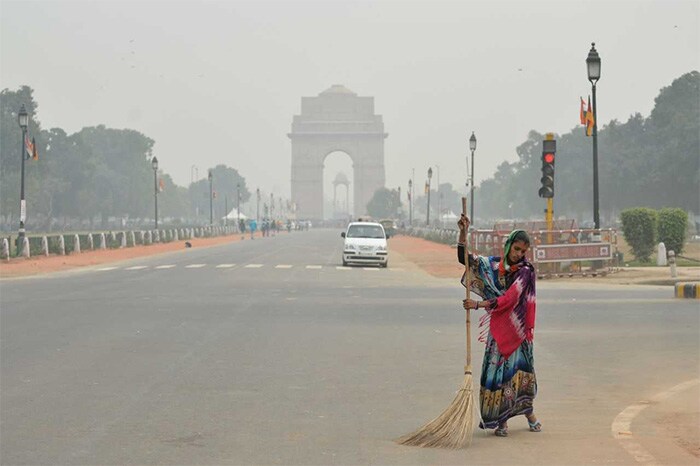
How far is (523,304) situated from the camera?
8711 millimetres

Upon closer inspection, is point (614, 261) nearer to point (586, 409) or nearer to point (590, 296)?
point (590, 296)

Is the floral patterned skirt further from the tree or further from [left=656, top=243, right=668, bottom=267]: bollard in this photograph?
the tree

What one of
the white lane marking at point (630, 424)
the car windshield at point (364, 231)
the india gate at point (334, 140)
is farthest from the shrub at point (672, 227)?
the india gate at point (334, 140)

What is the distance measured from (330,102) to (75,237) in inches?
5157

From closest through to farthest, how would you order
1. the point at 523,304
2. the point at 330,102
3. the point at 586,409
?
the point at 523,304 < the point at 586,409 < the point at 330,102

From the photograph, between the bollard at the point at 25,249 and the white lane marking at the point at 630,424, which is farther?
the bollard at the point at 25,249

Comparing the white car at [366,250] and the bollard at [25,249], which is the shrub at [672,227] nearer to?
the white car at [366,250]

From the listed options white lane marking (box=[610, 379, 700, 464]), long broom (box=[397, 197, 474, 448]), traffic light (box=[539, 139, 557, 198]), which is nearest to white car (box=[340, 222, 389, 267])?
traffic light (box=[539, 139, 557, 198])

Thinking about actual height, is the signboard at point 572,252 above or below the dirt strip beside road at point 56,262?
above

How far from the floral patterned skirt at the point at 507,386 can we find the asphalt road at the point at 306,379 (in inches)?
7.3

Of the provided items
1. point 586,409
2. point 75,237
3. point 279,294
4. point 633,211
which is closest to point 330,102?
point 75,237

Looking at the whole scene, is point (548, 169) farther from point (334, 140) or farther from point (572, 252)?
point (334, 140)

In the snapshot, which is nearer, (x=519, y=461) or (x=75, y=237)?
(x=519, y=461)

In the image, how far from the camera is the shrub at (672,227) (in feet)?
126
